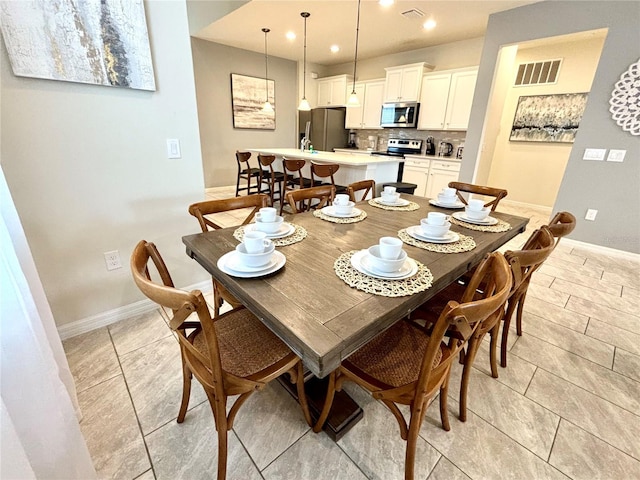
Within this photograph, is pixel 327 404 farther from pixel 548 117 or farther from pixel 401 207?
pixel 548 117

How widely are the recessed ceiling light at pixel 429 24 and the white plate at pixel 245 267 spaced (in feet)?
14.7

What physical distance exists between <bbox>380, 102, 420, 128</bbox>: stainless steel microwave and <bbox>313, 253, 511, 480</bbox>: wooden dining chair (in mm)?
4951

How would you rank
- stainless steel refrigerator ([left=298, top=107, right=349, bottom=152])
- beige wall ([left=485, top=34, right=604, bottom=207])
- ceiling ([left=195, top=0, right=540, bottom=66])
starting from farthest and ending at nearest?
1. stainless steel refrigerator ([left=298, top=107, right=349, bottom=152])
2. beige wall ([left=485, top=34, right=604, bottom=207])
3. ceiling ([left=195, top=0, right=540, bottom=66])

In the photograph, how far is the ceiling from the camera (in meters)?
3.51

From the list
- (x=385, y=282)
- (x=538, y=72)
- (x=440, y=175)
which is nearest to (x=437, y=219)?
(x=385, y=282)

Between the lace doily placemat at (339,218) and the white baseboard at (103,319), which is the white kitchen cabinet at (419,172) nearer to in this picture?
the lace doily placemat at (339,218)

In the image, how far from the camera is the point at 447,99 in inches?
190

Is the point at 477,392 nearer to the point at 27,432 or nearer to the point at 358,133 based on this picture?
the point at 27,432

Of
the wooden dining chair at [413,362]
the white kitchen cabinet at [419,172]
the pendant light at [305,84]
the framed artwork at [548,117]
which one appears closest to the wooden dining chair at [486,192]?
the wooden dining chair at [413,362]

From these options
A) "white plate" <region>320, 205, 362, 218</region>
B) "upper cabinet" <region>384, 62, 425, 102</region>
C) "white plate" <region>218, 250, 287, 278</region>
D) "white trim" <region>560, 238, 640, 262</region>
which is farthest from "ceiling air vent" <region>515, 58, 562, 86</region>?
"white plate" <region>218, 250, 287, 278</region>

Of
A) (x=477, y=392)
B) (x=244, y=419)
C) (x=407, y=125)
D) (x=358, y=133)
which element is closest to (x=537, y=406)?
(x=477, y=392)

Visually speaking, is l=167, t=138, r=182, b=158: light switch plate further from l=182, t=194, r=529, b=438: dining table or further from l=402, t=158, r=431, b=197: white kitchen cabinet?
l=402, t=158, r=431, b=197: white kitchen cabinet

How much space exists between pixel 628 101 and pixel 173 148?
4432 mm

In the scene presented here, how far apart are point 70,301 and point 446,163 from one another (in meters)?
5.09
